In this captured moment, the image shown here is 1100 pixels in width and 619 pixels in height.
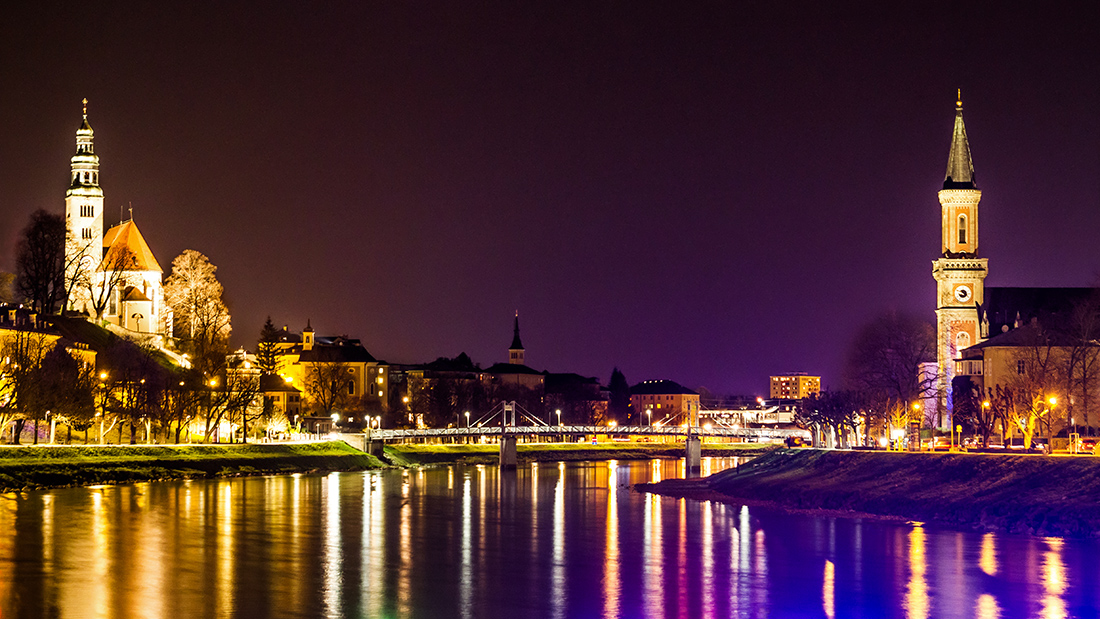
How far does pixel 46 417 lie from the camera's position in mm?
89188

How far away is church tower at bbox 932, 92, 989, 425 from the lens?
398ft

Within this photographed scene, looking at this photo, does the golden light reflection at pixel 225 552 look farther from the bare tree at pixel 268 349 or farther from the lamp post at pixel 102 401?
the bare tree at pixel 268 349

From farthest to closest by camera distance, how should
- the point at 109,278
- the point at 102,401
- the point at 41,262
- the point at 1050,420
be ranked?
the point at 109,278 < the point at 41,262 < the point at 102,401 < the point at 1050,420

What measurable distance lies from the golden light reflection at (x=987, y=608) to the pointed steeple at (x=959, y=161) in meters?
91.2

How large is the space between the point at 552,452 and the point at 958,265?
2100 inches

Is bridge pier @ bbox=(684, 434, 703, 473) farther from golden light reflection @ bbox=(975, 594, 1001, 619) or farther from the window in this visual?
golden light reflection @ bbox=(975, 594, 1001, 619)

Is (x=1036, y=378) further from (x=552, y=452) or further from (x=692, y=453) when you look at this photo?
(x=552, y=452)

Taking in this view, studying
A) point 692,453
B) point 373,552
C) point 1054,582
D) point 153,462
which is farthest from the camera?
point 692,453

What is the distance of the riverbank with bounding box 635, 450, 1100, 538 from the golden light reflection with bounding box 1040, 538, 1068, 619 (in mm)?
4068

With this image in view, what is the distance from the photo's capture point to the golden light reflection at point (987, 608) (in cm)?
3791

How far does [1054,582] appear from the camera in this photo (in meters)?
43.2

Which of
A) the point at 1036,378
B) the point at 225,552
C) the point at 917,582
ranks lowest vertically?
the point at 917,582

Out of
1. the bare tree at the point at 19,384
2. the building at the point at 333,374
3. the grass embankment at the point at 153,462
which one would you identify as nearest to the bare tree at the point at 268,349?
the building at the point at 333,374

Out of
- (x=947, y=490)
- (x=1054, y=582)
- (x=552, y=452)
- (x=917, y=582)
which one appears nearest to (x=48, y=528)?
(x=917, y=582)
